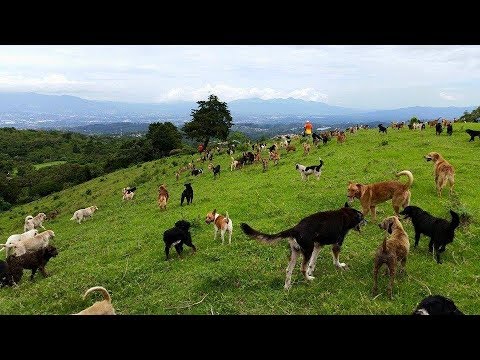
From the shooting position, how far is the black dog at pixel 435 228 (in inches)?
394

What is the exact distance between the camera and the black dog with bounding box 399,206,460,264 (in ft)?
32.8

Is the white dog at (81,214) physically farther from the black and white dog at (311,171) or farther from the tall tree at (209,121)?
the tall tree at (209,121)

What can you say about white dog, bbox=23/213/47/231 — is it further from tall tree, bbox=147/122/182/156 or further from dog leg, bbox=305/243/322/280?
tall tree, bbox=147/122/182/156

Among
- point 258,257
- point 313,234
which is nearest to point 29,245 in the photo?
point 258,257

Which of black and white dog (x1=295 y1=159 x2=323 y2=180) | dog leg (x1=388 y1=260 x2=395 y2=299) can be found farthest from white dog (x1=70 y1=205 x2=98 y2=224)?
dog leg (x1=388 y1=260 x2=395 y2=299)

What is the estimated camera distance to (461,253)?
10.6 m

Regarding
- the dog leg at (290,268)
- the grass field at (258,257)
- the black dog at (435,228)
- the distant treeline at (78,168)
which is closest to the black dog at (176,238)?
the grass field at (258,257)

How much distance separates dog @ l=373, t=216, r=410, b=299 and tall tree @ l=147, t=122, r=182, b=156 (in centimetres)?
5714

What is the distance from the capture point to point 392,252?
27.9ft

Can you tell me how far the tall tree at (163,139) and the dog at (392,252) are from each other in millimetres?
57144

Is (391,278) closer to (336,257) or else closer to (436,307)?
(336,257)
